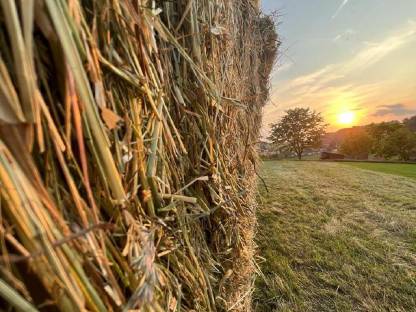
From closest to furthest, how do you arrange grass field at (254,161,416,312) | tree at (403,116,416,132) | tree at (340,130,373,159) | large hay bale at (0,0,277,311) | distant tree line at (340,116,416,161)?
large hay bale at (0,0,277,311) < grass field at (254,161,416,312) < distant tree line at (340,116,416,161) < tree at (403,116,416,132) < tree at (340,130,373,159)

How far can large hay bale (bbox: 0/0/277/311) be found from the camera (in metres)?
0.34

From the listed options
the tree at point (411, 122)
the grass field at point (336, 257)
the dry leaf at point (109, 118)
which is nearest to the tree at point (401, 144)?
the tree at point (411, 122)

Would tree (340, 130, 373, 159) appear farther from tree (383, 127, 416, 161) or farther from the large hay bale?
the large hay bale

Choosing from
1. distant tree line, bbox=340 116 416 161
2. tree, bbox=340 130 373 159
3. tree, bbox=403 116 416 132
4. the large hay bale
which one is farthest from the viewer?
tree, bbox=340 130 373 159

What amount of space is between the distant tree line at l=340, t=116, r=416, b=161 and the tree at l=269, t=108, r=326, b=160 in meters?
4.23

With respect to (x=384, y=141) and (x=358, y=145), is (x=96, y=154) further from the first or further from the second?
(x=358, y=145)

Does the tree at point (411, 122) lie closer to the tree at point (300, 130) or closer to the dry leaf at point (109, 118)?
the tree at point (300, 130)

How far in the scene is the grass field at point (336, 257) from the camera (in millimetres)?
2094

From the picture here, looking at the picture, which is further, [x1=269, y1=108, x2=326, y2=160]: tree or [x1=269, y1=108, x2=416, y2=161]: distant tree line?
[x1=269, y1=108, x2=326, y2=160]: tree

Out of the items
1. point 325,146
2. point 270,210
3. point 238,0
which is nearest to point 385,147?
point 325,146

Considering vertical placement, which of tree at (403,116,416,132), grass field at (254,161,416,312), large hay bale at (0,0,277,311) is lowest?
grass field at (254,161,416,312)

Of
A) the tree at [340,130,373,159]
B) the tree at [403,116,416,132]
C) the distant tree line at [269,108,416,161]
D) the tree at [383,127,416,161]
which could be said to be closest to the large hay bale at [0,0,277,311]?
the distant tree line at [269,108,416,161]

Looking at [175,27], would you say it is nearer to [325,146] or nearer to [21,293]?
[21,293]

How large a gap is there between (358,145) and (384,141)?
236 inches
